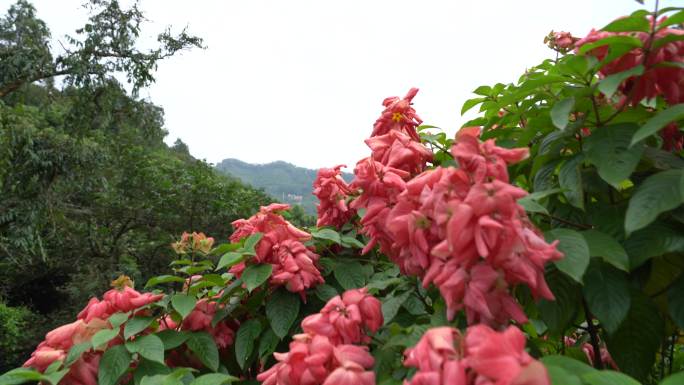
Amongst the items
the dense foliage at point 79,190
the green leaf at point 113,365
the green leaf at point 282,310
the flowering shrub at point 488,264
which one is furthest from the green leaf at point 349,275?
the dense foliage at point 79,190

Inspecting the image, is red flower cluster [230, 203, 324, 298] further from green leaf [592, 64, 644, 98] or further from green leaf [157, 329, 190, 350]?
green leaf [592, 64, 644, 98]

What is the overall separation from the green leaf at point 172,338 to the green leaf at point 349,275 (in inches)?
17.7

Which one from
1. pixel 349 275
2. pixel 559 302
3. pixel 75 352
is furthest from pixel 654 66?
pixel 75 352

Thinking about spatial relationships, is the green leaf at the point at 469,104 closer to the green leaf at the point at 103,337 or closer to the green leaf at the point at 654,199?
the green leaf at the point at 654,199

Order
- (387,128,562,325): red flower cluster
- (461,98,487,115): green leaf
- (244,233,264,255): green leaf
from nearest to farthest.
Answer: (387,128,562,325): red flower cluster < (244,233,264,255): green leaf < (461,98,487,115): green leaf

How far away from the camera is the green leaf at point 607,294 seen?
0.74 meters

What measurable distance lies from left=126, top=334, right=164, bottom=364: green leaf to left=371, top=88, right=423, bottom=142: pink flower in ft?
2.52

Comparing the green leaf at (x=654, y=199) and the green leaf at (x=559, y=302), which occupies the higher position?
the green leaf at (x=654, y=199)

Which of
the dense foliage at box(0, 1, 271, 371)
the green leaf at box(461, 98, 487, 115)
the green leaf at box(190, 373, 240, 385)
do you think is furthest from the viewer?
the dense foliage at box(0, 1, 271, 371)

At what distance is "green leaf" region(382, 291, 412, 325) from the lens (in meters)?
0.97

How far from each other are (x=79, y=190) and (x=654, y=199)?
499 inches

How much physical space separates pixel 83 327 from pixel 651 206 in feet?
4.48

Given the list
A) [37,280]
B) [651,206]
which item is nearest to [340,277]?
[651,206]

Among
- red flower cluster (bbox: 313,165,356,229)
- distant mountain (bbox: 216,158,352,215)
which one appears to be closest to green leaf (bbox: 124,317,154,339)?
red flower cluster (bbox: 313,165,356,229)
